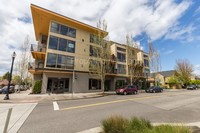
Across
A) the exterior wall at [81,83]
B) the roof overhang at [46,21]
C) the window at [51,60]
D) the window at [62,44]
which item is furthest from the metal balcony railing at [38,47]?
the exterior wall at [81,83]

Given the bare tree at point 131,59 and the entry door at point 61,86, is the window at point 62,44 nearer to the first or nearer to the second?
the entry door at point 61,86

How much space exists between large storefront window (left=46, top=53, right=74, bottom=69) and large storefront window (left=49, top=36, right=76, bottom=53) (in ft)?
4.90

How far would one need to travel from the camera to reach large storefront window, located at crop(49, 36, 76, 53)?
857 inches

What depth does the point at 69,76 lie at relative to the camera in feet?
75.8

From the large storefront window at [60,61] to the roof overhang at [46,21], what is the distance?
22.9 ft

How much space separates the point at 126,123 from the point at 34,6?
71.8ft

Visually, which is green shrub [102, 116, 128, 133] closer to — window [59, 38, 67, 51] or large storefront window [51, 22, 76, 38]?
window [59, 38, 67, 51]

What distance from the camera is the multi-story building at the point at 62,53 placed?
2088cm

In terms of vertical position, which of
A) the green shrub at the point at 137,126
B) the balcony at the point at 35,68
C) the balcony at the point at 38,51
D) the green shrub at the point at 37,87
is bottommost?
the green shrub at the point at 137,126

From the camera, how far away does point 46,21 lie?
22.5 m

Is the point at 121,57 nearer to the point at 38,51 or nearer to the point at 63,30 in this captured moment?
the point at 63,30

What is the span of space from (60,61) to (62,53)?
5.59ft

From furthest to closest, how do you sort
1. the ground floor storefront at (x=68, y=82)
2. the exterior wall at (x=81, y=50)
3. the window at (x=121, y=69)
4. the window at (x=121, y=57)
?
the window at (x=121, y=57) → the window at (x=121, y=69) → the exterior wall at (x=81, y=50) → the ground floor storefront at (x=68, y=82)

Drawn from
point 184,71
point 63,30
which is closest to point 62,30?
point 63,30
